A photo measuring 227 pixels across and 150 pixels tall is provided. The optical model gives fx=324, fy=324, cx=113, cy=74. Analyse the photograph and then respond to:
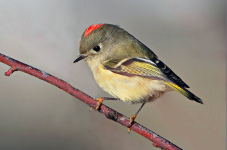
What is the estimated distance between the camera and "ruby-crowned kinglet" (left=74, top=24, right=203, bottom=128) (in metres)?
1.31

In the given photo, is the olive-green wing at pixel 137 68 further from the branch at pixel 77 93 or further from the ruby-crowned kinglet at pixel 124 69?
the branch at pixel 77 93

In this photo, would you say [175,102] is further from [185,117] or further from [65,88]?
[65,88]

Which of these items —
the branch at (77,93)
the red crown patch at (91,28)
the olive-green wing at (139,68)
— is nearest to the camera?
the branch at (77,93)

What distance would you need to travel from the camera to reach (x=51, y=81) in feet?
3.28

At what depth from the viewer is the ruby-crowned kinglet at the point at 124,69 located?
1.31 m

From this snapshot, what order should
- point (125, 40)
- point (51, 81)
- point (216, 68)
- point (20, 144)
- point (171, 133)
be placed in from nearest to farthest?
point (51, 81) → point (125, 40) → point (20, 144) → point (171, 133) → point (216, 68)

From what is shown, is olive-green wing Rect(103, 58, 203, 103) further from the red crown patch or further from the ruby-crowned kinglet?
the red crown patch

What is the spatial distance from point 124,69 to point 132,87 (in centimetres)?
8

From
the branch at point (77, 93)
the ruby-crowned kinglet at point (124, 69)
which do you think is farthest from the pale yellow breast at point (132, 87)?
the branch at point (77, 93)

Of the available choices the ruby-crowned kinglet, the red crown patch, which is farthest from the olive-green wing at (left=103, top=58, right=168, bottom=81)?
the red crown patch

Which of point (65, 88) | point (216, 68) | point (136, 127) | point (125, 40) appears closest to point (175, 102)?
point (216, 68)

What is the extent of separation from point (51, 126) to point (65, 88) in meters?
0.85

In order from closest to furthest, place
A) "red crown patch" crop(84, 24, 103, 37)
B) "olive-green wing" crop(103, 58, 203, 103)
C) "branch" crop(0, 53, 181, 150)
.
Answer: "branch" crop(0, 53, 181, 150) < "olive-green wing" crop(103, 58, 203, 103) < "red crown patch" crop(84, 24, 103, 37)

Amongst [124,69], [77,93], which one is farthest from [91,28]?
[77,93]
